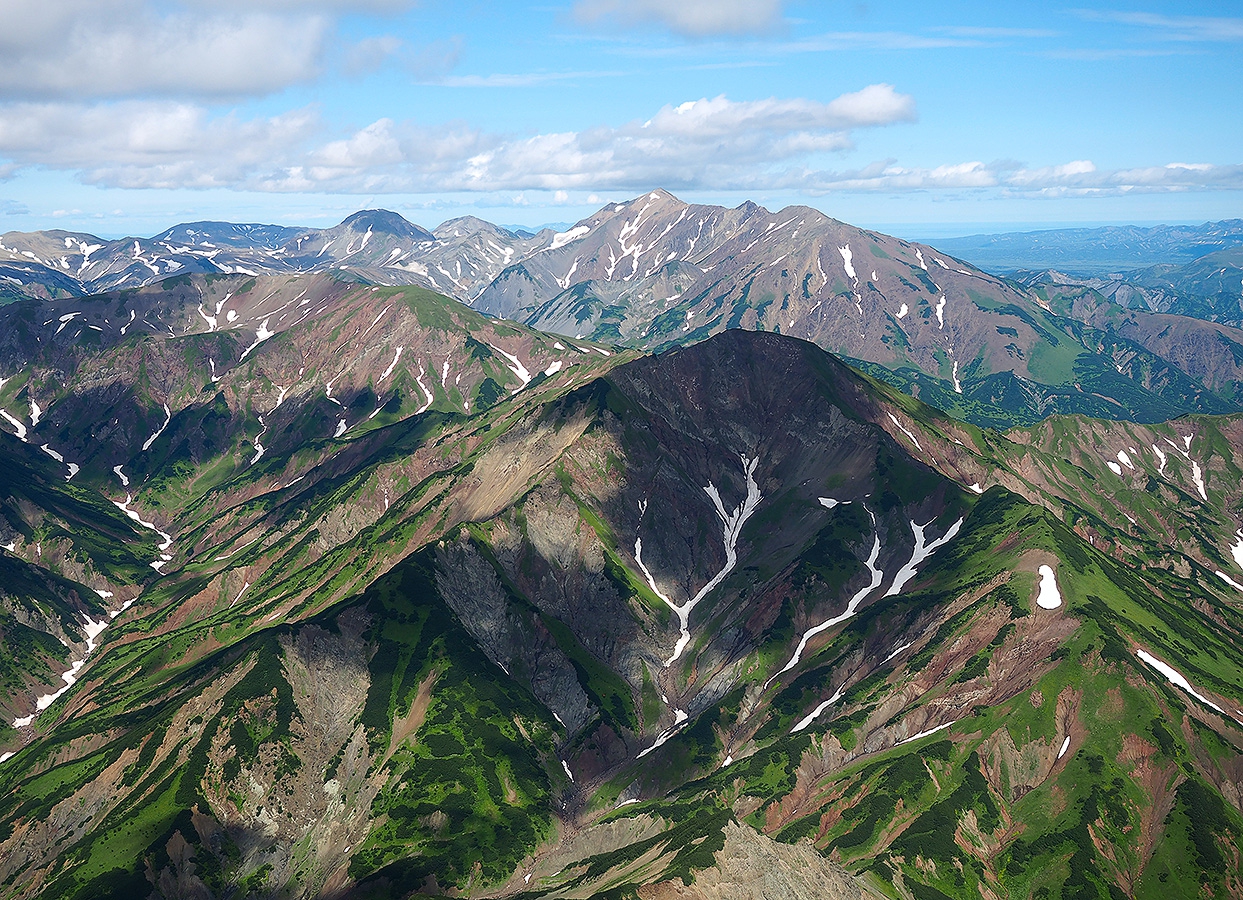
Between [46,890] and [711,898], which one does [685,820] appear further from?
[46,890]

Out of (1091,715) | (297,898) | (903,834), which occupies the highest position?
(1091,715)

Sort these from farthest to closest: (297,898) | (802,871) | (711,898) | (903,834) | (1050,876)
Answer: (297,898) < (903,834) < (1050,876) < (802,871) < (711,898)

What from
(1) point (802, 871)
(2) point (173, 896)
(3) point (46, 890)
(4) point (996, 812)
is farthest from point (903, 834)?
(3) point (46, 890)

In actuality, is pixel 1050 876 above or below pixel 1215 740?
below

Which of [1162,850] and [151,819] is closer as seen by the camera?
[1162,850]

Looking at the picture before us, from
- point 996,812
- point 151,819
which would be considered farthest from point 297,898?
point 996,812

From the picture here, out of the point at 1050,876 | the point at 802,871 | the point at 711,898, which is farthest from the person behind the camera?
the point at 1050,876

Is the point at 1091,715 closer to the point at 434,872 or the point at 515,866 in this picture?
the point at 515,866
